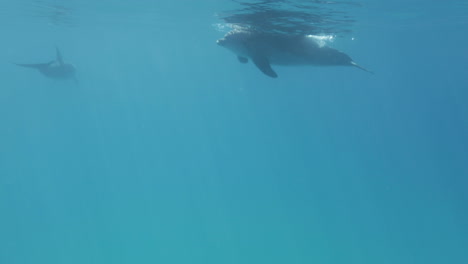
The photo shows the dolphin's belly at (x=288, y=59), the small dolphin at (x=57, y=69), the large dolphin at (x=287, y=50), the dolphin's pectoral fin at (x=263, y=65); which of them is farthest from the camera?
the small dolphin at (x=57, y=69)

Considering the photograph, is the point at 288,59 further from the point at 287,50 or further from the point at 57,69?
the point at 57,69

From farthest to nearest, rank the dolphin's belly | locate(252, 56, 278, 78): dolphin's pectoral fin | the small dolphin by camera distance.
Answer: the small dolphin
the dolphin's belly
locate(252, 56, 278, 78): dolphin's pectoral fin

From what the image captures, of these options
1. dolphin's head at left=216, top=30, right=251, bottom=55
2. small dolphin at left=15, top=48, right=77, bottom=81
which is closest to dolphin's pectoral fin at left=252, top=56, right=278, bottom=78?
dolphin's head at left=216, top=30, right=251, bottom=55

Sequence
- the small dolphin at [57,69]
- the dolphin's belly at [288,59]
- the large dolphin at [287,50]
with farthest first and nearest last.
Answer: the small dolphin at [57,69] → the dolphin's belly at [288,59] → the large dolphin at [287,50]

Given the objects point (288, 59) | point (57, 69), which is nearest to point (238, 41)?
point (288, 59)

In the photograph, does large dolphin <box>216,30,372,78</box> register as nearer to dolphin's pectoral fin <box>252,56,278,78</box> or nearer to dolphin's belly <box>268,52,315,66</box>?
dolphin's belly <box>268,52,315,66</box>

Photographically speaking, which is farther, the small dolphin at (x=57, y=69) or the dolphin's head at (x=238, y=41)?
the small dolphin at (x=57, y=69)

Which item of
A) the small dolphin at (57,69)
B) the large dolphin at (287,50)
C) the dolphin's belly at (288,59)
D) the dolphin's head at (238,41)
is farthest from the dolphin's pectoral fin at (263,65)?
the small dolphin at (57,69)

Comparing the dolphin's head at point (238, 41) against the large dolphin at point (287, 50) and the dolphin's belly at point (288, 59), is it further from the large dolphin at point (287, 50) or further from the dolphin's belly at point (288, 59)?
the dolphin's belly at point (288, 59)

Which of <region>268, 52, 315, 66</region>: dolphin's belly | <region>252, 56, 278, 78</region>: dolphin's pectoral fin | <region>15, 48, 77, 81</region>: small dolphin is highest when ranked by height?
<region>252, 56, 278, 78</region>: dolphin's pectoral fin

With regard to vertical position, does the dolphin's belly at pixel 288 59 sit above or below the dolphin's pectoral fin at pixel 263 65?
below

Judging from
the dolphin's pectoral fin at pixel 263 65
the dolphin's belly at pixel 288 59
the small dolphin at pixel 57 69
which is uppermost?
the dolphin's pectoral fin at pixel 263 65

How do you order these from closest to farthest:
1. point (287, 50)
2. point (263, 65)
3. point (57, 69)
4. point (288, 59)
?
point (263, 65) → point (287, 50) → point (288, 59) → point (57, 69)

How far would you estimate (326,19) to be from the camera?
17.9 m
